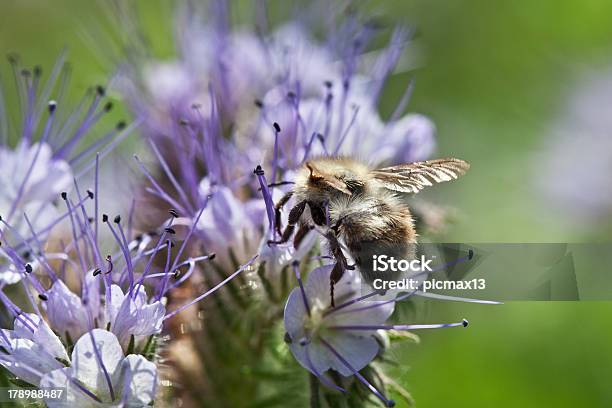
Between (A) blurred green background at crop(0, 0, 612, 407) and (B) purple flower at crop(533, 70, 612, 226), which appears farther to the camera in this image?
(B) purple flower at crop(533, 70, 612, 226)

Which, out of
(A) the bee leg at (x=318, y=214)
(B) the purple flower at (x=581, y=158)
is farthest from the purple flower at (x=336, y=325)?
(B) the purple flower at (x=581, y=158)

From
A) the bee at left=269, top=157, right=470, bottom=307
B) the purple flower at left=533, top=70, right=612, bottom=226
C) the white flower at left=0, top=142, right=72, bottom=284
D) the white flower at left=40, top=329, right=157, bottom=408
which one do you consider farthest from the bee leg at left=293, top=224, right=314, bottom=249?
the purple flower at left=533, top=70, right=612, bottom=226

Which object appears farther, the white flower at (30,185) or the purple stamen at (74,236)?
the white flower at (30,185)

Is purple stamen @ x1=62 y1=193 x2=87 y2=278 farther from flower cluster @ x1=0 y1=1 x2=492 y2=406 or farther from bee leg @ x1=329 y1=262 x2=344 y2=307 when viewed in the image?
bee leg @ x1=329 y1=262 x2=344 y2=307

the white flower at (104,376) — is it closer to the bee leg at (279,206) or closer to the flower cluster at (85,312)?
the flower cluster at (85,312)

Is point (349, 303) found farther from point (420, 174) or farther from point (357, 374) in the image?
point (420, 174)

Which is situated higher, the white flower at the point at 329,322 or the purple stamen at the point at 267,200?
the purple stamen at the point at 267,200
